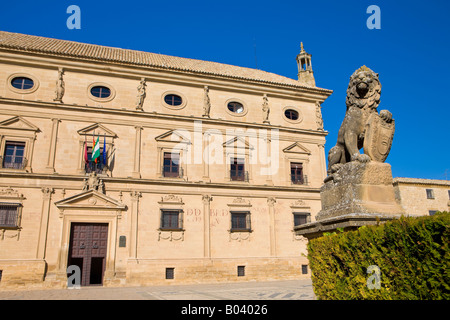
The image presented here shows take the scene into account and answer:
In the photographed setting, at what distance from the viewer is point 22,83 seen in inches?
801

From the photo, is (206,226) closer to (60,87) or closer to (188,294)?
(188,294)

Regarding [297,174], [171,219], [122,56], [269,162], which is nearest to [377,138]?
[171,219]

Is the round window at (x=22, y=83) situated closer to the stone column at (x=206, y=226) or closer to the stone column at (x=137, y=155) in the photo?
A: the stone column at (x=137, y=155)

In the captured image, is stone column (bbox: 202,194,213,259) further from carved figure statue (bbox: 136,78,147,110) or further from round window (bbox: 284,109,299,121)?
round window (bbox: 284,109,299,121)

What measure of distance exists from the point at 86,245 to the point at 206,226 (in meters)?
6.93

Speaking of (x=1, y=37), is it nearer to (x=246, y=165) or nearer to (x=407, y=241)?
(x=246, y=165)

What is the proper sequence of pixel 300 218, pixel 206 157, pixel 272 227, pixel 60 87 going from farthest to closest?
pixel 300 218 → pixel 206 157 → pixel 272 227 → pixel 60 87

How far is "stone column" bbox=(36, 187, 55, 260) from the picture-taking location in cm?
1777

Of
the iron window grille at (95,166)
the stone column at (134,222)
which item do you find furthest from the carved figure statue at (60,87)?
the stone column at (134,222)

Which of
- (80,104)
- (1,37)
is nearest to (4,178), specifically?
(80,104)

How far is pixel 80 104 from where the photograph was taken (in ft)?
68.6
